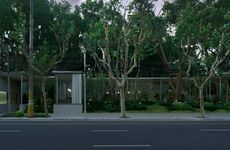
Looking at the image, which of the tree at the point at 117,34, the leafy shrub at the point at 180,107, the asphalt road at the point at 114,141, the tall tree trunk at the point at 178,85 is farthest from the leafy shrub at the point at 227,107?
the asphalt road at the point at 114,141

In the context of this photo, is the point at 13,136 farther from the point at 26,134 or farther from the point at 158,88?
the point at 158,88

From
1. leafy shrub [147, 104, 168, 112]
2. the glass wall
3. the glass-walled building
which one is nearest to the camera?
the glass-walled building

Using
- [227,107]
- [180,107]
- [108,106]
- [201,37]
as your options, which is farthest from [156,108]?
[201,37]

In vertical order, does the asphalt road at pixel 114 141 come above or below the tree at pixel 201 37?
below

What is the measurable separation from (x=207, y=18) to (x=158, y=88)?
1497 centimetres

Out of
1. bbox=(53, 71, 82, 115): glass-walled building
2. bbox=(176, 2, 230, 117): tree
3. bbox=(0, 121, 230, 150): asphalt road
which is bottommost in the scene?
bbox=(0, 121, 230, 150): asphalt road

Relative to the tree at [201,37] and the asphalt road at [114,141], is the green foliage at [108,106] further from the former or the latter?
the asphalt road at [114,141]

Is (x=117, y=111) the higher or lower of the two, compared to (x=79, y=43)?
lower

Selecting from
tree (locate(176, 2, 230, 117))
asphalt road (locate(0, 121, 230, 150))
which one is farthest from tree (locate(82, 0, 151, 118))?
asphalt road (locate(0, 121, 230, 150))

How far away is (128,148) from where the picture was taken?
1349cm

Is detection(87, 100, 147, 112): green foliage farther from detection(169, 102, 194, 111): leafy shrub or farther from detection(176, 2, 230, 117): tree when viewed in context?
detection(176, 2, 230, 117): tree

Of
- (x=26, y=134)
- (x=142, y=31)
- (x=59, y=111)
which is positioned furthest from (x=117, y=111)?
(x=26, y=134)

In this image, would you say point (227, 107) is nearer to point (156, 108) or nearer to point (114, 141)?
point (156, 108)

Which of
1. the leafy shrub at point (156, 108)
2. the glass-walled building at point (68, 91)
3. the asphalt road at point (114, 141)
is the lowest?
the leafy shrub at point (156, 108)
